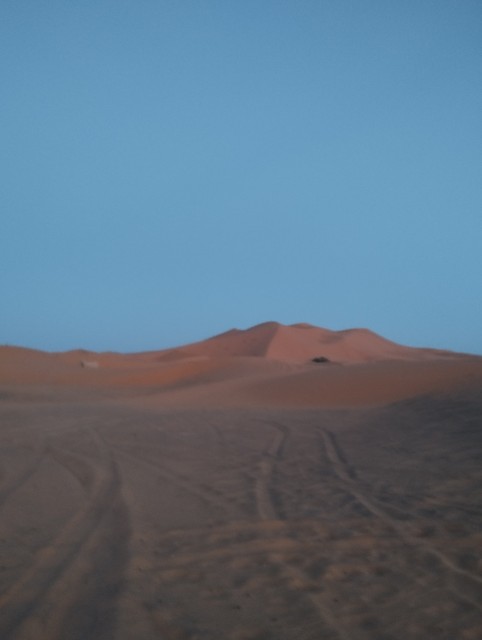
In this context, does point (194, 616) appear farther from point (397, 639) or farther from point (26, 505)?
point (26, 505)

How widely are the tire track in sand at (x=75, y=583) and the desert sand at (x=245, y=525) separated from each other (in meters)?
0.01

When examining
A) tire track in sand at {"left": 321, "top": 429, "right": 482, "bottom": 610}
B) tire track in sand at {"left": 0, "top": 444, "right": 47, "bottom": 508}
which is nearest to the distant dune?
tire track in sand at {"left": 321, "top": 429, "right": 482, "bottom": 610}

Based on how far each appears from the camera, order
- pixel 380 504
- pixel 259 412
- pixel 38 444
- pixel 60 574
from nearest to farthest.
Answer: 1. pixel 60 574
2. pixel 380 504
3. pixel 38 444
4. pixel 259 412

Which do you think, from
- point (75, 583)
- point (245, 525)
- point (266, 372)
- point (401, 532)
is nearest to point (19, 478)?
point (245, 525)

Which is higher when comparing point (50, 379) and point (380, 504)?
point (50, 379)

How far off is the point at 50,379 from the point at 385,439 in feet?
66.5

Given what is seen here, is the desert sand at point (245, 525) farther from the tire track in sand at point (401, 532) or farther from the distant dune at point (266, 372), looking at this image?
the distant dune at point (266, 372)

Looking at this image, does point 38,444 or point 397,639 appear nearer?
point 397,639

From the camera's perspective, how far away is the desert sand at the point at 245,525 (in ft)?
11.6

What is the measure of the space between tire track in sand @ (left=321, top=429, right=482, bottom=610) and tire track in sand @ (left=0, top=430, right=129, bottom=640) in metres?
2.15

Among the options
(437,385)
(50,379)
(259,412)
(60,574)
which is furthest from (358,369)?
(60,574)

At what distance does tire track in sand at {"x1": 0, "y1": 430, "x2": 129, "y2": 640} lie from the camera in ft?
11.2

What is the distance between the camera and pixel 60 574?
4148mm

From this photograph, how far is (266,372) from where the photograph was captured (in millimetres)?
26016
